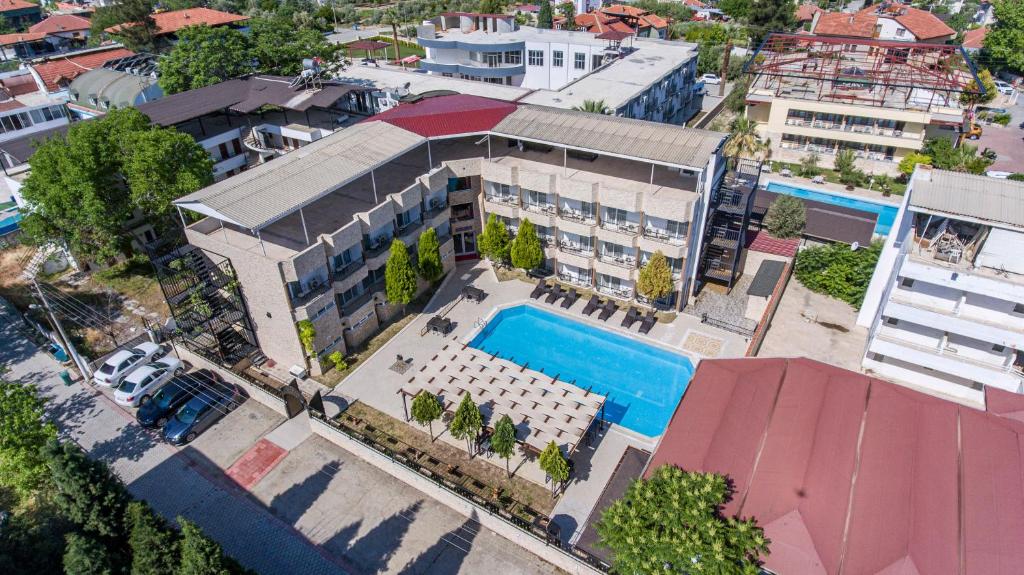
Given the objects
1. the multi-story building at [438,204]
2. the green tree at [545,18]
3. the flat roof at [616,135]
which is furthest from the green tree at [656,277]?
the green tree at [545,18]

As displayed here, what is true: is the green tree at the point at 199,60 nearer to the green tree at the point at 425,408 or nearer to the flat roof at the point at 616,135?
the flat roof at the point at 616,135

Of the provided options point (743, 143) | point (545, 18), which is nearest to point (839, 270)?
point (743, 143)

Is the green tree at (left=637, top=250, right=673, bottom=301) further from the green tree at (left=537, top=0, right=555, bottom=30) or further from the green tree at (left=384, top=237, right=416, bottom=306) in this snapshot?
the green tree at (left=537, top=0, right=555, bottom=30)

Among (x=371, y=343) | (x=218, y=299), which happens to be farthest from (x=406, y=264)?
(x=218, y=299)

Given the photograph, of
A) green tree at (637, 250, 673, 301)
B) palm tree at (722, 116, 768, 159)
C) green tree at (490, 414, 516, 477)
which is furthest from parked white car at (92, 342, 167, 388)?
palm tree at (722, 116, 768, 159)

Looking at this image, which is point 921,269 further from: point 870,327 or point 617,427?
point 617,427
